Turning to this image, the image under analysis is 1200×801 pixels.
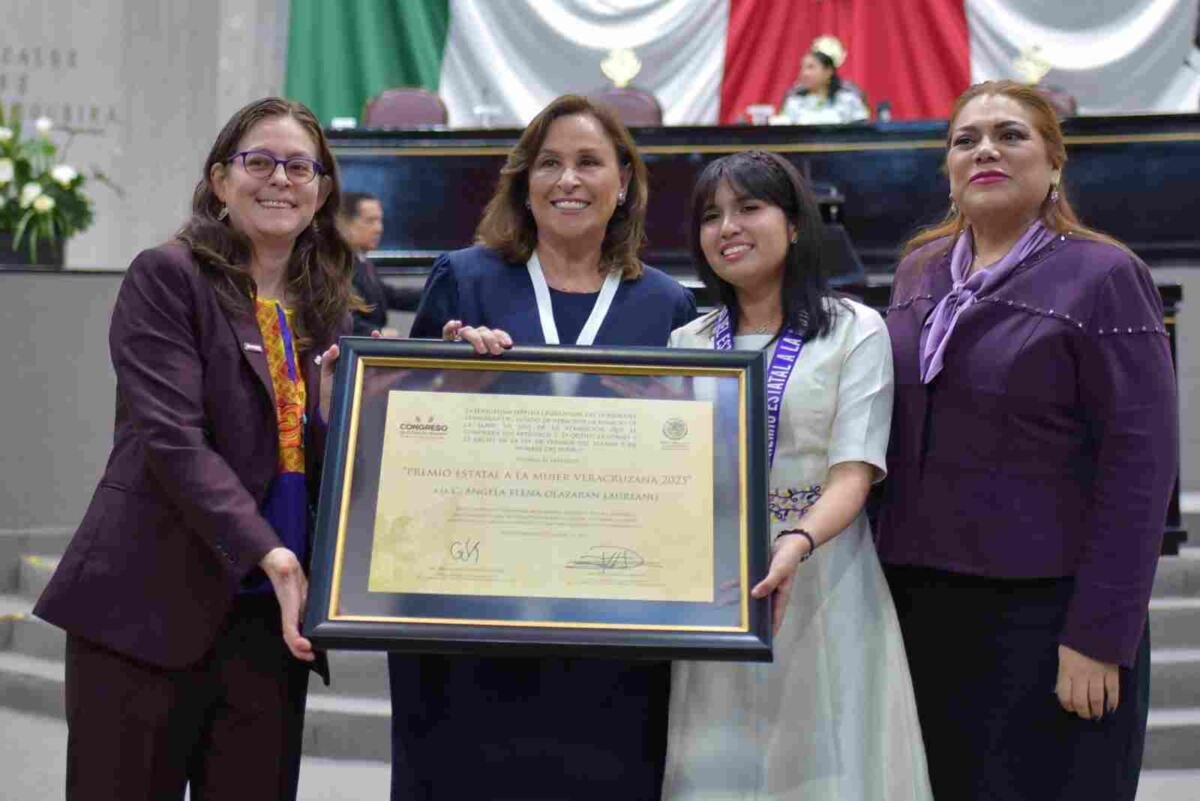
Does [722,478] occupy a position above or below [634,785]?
above

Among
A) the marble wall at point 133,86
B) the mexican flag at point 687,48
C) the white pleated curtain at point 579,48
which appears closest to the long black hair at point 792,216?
the mexican flag at point 687,48

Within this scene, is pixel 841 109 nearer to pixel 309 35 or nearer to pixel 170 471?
pixel 309 35

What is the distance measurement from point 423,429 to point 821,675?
0.78 metres

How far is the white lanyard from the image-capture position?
2561 mm

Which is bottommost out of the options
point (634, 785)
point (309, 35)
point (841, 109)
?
point (634, 785)

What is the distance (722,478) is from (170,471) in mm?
885

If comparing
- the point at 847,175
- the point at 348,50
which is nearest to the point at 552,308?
the point at 847,175

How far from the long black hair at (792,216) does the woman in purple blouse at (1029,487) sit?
0.65ft

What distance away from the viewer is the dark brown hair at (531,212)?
262cm

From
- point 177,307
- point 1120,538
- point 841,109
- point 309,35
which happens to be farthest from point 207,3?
point 1120,538

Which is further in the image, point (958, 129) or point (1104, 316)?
point (958, 129)

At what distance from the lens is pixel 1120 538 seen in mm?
2238

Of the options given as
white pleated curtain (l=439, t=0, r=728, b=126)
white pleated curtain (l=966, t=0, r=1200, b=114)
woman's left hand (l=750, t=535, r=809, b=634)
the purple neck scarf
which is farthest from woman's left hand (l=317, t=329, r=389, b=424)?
white pleated curtain (l=966, t=0, r=1200, b=114)
